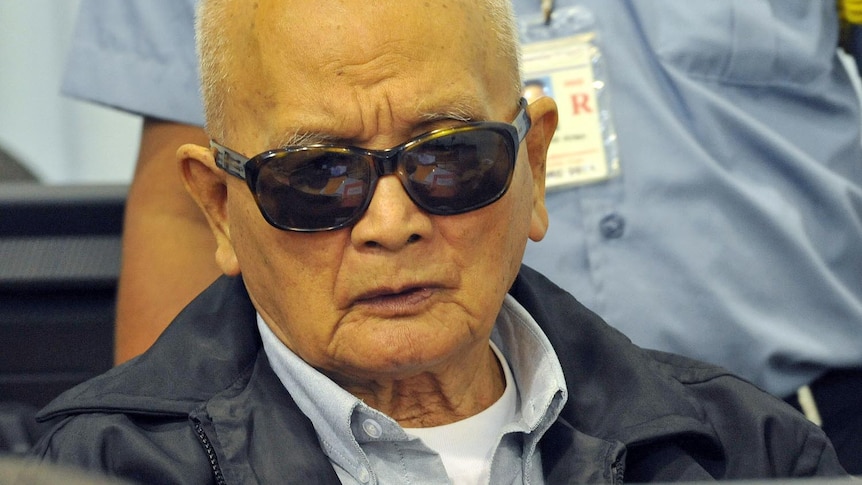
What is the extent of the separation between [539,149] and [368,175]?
33cm

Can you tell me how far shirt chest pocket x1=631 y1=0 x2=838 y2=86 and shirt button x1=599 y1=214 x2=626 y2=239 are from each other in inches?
10.0

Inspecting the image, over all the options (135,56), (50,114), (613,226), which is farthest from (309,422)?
(50,114)

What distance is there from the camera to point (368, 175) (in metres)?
1.23

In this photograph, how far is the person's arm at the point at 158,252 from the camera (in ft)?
5.72

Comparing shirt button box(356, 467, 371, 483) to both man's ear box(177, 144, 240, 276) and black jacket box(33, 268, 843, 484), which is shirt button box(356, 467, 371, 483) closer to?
black jacket box(33, 268, 843, 484)

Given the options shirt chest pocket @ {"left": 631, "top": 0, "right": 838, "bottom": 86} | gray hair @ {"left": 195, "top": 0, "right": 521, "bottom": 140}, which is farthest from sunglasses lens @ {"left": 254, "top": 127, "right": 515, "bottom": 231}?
shirt chest pocket @ {"left": 631, "top": 0, "right": 838, "bottom": 86}

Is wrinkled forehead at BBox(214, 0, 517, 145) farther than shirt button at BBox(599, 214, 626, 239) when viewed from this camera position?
No

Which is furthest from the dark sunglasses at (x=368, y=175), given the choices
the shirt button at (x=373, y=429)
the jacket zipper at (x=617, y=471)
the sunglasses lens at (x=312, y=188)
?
the jacket zipper at (x=617, y=471)

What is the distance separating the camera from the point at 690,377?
4.96ft

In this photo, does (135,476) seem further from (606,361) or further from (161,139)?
(161,139)

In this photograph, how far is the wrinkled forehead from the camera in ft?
4.05

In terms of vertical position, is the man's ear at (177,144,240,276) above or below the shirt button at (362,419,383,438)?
above

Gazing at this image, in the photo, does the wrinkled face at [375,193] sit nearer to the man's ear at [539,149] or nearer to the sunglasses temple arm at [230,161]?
the sunglasses temple arm at [230,161]

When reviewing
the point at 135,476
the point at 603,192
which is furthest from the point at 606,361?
the point at 135,476
